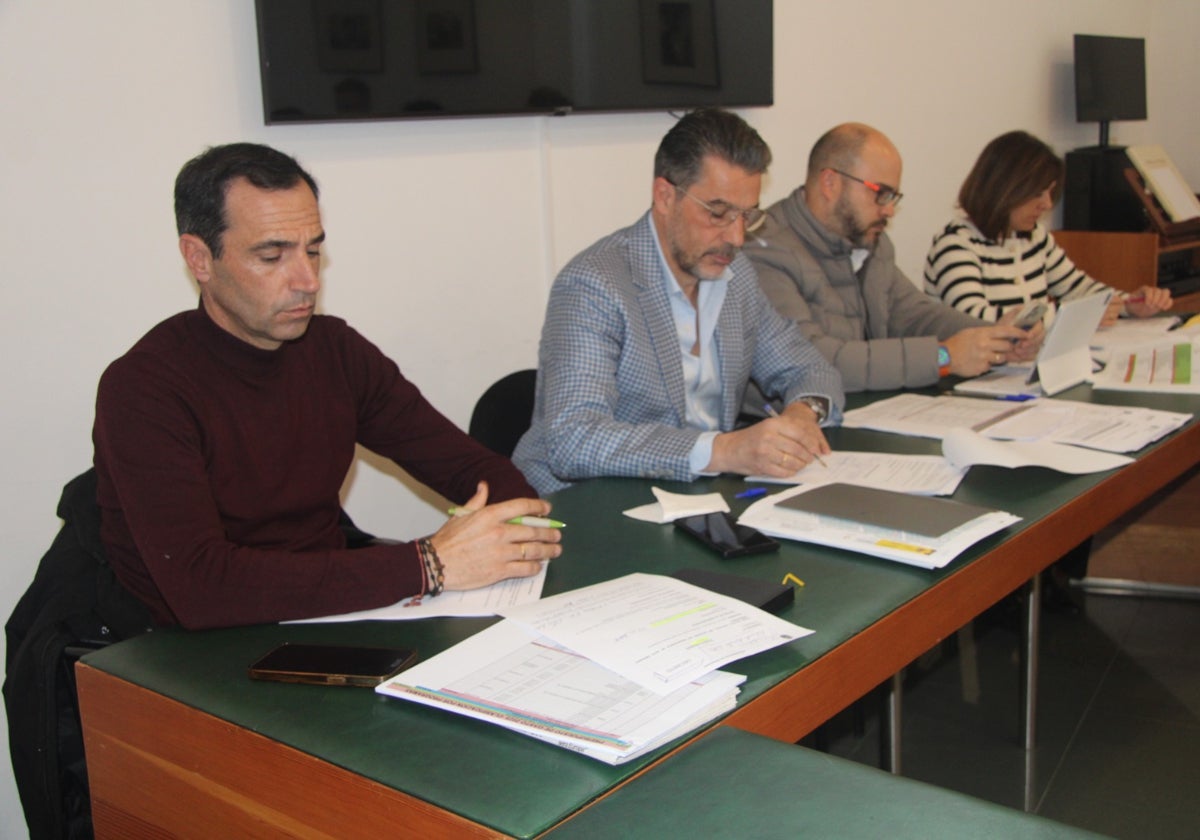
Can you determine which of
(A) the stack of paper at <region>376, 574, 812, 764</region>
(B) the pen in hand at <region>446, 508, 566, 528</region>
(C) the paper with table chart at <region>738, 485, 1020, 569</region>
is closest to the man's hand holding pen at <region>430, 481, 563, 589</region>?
(B) the pen in hand at <region>446, 508, 566, 528</region>

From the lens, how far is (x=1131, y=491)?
213cm

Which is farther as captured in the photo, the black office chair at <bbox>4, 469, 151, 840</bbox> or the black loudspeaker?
the black loudspeaker

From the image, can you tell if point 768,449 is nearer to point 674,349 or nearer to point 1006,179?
point 674,349

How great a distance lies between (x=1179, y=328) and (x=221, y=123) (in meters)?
2.65

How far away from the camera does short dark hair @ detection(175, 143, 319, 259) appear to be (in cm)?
170

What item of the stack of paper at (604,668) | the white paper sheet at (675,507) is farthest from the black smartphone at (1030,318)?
the stack of paper at (604,668)

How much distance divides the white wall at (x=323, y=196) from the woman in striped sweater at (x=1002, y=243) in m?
0.68

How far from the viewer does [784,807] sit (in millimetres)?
1022

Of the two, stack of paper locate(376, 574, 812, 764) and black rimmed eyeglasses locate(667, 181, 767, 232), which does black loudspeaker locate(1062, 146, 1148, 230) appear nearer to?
black rimmed eyeglasses locate(667, 181, 767, 232)

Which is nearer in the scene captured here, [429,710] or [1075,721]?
[429,710]

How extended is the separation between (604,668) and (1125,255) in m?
4.82

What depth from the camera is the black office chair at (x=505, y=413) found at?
2426mm

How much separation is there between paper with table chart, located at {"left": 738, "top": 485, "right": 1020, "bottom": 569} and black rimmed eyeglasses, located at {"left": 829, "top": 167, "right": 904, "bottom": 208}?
4.34 ft

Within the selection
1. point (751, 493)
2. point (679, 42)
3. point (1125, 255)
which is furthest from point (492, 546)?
point (1125, 255)
